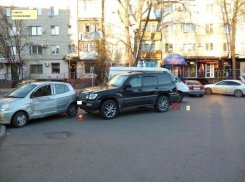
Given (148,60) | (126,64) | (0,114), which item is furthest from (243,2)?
(0,114)

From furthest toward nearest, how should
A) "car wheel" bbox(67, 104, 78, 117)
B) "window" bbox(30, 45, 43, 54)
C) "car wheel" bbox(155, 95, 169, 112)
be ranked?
"window" bbox(30, 45, 43, 54)
"car wheel" bbox(155, 95, 169, 112)
"car wheel" bbox(67, 104, 78, 117)

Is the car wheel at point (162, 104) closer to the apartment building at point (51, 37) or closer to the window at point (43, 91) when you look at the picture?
the window at point (43, 91)

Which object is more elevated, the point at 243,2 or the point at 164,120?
the point at 243,2

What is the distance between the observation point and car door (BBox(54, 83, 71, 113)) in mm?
9562

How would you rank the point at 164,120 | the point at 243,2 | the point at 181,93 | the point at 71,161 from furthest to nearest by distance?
the point at 243,2, the point at 181,93, the point at 164,120, the point at 71,161

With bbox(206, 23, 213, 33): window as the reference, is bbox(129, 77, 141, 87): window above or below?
below

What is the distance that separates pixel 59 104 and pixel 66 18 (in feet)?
97.7

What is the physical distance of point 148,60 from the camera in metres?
34.9

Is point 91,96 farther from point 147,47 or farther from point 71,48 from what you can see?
point 71,48

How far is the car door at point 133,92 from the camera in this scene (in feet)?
32.3

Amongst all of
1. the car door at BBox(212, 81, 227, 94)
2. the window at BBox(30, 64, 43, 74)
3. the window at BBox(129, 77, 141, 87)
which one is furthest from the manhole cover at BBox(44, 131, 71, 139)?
the window at BBox(30, 64, 43, 74)

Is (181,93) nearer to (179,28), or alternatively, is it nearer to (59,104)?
(59,104)

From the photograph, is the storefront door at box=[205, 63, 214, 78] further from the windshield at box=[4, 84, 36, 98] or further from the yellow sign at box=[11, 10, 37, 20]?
the windshield at box=[4, 84, 36, 98]

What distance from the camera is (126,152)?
211 inches
